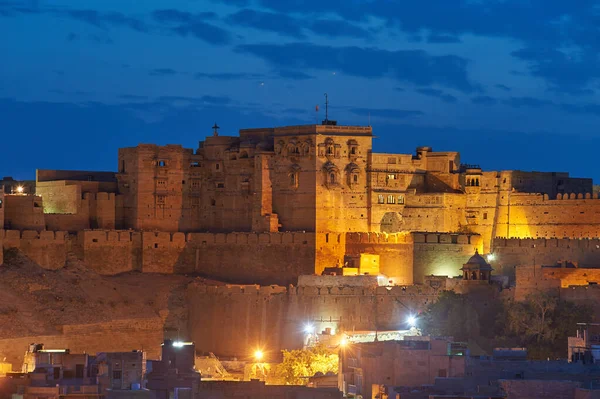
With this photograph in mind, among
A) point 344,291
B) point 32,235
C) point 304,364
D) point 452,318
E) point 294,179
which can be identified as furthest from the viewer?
point 294,179

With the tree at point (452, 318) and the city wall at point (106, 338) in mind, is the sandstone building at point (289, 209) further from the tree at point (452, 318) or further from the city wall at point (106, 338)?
the tree at point (452, 318)

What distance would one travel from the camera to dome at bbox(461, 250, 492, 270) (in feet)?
245

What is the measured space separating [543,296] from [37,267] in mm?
23163

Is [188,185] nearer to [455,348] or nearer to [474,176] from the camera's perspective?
[474,176]

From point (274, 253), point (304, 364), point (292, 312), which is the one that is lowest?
point (304, 364)

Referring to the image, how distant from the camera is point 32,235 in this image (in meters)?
76.9

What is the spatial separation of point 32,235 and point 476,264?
20.6 meters

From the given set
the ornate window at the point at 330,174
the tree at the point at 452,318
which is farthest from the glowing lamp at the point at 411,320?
the ornate window at the point at 330,174

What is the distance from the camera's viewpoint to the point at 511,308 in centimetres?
7106

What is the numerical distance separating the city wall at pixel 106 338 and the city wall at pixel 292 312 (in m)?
2.48

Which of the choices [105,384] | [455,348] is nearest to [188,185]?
[455,348]

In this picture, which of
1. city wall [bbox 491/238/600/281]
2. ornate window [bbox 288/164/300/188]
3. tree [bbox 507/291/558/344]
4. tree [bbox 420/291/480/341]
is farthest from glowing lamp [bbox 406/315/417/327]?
ornate window [bbox 288/164/300/188]

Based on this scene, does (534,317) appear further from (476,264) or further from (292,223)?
(292,223)

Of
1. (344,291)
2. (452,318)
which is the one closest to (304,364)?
(452,318)
